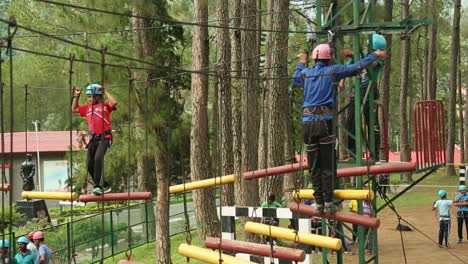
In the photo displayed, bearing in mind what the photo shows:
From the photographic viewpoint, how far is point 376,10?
32688 millimetres

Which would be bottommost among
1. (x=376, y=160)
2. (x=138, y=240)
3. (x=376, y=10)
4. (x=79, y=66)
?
(x=138, y=240)

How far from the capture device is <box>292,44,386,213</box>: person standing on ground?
32.2ft

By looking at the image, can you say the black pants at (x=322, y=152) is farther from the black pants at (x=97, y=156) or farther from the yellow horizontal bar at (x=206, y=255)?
the black pants at (x=97, y=156)

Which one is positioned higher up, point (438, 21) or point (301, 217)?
point (438, 21)

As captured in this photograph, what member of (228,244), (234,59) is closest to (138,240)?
(234,59)

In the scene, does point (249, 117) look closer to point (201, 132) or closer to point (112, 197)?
point (201, 132)

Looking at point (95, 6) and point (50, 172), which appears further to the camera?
point (50, 172)

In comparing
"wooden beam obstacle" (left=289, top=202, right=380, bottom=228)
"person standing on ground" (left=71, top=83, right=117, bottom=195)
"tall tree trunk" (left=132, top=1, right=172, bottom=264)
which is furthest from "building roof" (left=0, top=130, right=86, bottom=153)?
"wooden beam obstacle" (left=289, top=202, right=380, bottom=228)

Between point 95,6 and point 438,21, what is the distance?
32.8 meters

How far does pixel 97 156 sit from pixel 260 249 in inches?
90.1

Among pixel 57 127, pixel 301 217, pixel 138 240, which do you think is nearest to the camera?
pixel 301 217

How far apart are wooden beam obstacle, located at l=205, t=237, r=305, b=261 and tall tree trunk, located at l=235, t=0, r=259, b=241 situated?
6.56 meters

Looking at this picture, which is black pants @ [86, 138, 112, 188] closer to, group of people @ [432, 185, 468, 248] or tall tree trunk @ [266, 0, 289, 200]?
tall tree trunk @ [266, 0, 289, 200]

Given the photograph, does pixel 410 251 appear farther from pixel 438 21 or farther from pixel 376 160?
pixel 438 21
